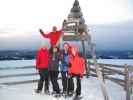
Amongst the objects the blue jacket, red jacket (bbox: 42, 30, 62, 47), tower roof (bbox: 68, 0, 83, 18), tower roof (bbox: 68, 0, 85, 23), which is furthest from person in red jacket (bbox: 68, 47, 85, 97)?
tower roof (bbox: 68, 0, 83, 18)

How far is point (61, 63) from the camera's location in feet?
39.0

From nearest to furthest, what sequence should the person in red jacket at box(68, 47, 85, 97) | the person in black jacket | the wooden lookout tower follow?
the person in red jacket at box(68, 47, 85, 97)
the person in black jacket
the wooden lookout tower

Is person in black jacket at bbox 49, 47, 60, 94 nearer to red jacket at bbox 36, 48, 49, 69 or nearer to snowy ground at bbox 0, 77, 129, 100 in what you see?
red jacket at bbox 36, 48, 49, 69

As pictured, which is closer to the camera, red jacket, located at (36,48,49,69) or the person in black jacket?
the person in black jacket

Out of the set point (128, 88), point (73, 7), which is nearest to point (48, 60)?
point (128, 88)

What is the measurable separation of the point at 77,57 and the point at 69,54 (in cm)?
39

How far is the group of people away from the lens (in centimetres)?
1153

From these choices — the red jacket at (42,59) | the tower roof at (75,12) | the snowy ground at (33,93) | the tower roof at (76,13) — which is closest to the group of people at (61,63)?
the red jacket at (42,59)

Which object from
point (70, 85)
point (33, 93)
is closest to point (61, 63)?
point (70, 85)

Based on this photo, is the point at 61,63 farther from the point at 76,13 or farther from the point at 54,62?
the point at 76,13

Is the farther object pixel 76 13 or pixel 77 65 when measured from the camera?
pixel 76 13

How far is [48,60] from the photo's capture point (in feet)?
39.9

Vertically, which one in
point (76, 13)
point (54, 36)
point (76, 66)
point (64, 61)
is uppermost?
point (76, 13)

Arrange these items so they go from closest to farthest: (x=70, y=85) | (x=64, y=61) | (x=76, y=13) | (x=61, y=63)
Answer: (x=64, y=61) → (x=61, y=63) → (x=70, y=85) → (x=76, y=13)
